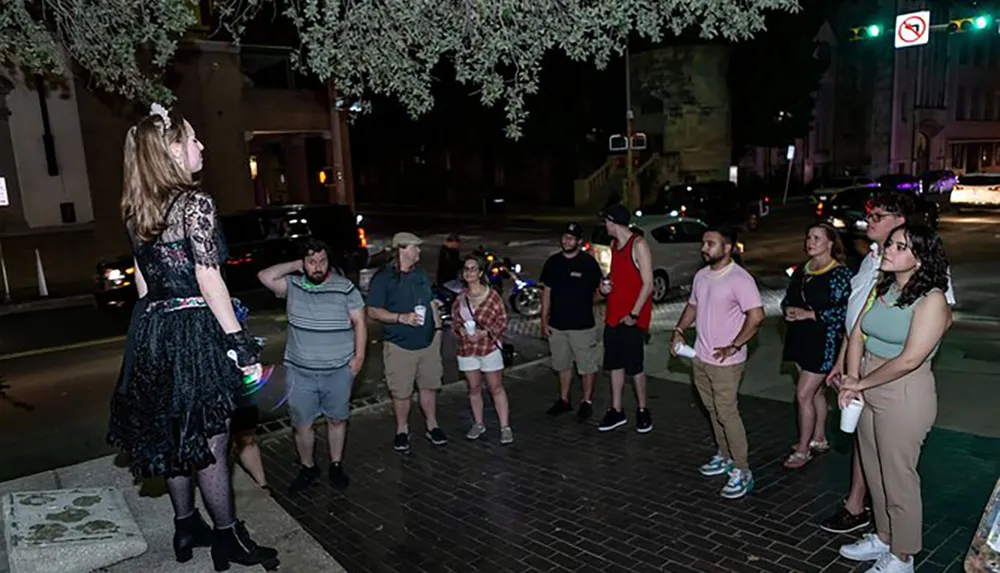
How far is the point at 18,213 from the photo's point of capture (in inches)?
775

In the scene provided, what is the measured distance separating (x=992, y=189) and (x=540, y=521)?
1099 inches

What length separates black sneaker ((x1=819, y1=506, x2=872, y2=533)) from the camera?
483 centimetres

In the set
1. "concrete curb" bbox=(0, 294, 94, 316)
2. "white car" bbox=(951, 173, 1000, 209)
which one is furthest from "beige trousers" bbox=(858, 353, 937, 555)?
"white car" bbox=(951, 173, 1000, 209)

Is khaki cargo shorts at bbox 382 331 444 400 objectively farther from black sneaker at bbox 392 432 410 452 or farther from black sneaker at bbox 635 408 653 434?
black sneaker at bbox 635 408 653 434

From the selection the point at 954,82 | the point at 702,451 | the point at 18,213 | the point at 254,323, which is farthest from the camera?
the point at 954,82

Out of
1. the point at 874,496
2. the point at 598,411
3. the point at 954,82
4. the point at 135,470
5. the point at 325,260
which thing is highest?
the point at 954,82

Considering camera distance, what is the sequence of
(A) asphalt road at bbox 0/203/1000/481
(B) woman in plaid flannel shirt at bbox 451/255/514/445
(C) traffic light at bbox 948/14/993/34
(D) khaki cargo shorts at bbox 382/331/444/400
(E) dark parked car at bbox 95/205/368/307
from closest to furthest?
(D) khaki cargo shorts at bbox 382/331/444/400, (B) woman in plaid flannel shirt at bbox 451/255/514/445, (A) asphalt road at bbox 0/203/1000/481, (E) dark parked car at bbox 95/205/368/307, (C) traffic light at bbox 948/14/993/34

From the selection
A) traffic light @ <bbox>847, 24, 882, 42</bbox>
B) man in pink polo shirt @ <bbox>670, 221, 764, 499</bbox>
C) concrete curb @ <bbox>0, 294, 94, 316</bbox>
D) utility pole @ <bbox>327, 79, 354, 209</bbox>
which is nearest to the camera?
man in pink polo shirt @ <bbox>670, 221, 764, 499</bbox>

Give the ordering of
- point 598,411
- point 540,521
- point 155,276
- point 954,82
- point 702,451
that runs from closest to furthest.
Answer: point 155,276 → point 540,521 → point 702,451 → point 598,411 → point 954,82

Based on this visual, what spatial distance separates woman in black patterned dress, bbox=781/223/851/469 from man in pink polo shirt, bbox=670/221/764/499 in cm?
45

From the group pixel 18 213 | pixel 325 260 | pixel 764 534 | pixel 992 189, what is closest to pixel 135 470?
pixel 325 260

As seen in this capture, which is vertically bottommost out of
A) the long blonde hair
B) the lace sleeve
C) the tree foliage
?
the lace sleeve

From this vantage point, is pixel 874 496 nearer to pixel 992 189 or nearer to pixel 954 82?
pixel 992 189

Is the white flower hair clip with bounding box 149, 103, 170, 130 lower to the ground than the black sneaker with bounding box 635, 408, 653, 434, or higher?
higher
